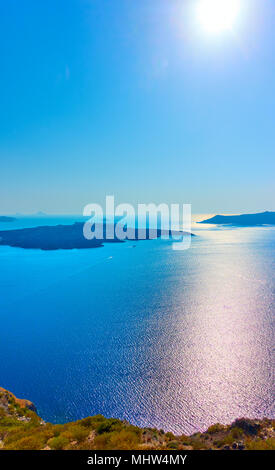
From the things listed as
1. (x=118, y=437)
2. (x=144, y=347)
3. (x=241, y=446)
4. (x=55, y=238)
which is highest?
(x=55, y=238)

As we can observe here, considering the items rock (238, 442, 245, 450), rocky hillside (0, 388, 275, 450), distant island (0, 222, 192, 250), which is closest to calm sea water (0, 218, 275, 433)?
rocky hillside (0, 388, 275, 450)

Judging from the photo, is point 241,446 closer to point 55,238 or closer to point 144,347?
point 144,347

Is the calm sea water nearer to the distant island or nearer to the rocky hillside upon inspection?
the rocky hillside

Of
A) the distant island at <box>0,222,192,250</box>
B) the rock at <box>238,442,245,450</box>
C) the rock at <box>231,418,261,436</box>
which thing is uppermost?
the distant island at <box>0,222,192,250</box>

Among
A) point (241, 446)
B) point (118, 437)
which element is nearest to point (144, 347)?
point (241, 446)

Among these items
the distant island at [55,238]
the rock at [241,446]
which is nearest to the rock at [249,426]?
the rock at [241,446]
